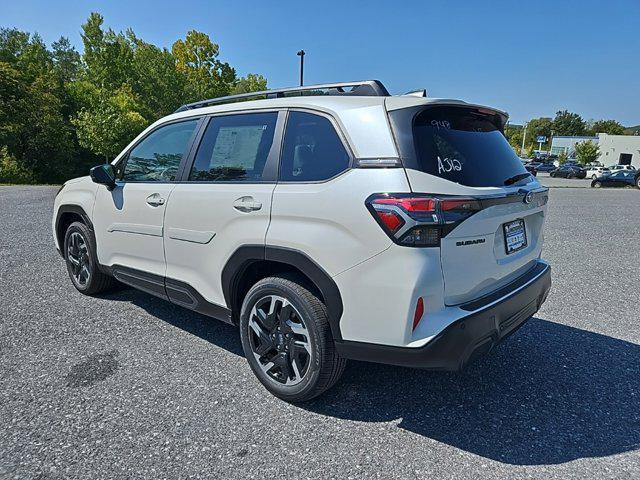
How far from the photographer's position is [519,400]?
8.74ft

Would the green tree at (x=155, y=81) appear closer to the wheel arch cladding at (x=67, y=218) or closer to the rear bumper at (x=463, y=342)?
the wheel arch cladding at (x=67, y=218)

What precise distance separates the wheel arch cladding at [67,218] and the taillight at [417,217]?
332cm

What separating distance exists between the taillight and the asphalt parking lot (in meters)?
1.17

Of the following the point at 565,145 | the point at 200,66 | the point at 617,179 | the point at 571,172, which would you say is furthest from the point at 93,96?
the point at 565,145

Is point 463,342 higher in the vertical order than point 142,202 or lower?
lower

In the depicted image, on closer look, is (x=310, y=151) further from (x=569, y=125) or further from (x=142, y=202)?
(x=569, y=125)

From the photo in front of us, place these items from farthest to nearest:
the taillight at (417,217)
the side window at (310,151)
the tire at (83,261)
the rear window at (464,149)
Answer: the tire at (83,261)
the side window at (310,151)
the rear window at (464,149)
the taillight at (417,217)

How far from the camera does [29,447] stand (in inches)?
84.4

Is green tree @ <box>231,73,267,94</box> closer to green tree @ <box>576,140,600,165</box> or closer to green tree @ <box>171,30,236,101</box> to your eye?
green tree @ <box>171,30,236,101</box>

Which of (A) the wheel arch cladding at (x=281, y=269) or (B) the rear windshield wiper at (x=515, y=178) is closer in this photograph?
(A) the wheel arch cladding at (x=281, y=269)


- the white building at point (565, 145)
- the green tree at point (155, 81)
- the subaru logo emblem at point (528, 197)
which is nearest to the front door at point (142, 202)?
the subaru logo emblem at point (528, 197)

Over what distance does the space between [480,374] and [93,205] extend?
379cm

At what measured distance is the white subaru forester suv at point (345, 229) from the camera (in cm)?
207

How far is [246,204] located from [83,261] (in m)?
2.70
